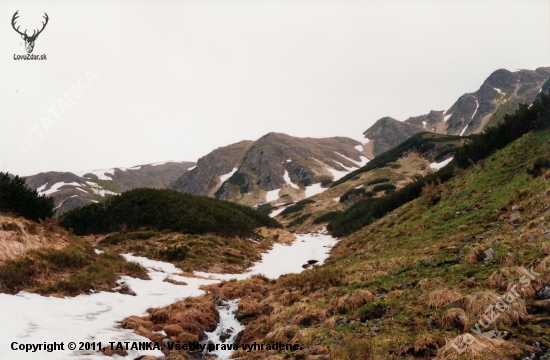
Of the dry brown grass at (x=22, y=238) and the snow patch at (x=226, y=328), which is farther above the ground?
the dry brown grass at (x=22, y=238)

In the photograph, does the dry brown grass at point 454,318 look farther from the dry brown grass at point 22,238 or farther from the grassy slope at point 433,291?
the dry brown grass at point 22,238

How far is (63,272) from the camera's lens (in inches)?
474

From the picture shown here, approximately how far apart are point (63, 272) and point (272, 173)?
140855mm

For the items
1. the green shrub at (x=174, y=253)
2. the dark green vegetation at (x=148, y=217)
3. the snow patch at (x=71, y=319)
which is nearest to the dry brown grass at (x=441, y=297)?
the snow patch at (x=71, y=319)

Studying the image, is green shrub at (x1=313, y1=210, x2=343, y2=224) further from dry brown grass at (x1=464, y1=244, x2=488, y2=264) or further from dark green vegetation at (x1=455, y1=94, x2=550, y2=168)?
dry brown grass at (x1=464, y1=244, x2=488, y2=264)

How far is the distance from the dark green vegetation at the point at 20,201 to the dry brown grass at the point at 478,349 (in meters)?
19.7

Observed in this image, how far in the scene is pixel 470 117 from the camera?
633 ft

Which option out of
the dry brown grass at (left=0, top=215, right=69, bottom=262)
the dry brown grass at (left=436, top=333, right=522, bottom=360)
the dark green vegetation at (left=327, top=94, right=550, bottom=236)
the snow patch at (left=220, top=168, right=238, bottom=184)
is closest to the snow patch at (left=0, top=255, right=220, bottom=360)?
the dry brown grass at (left=0, top=215, right=69, bottom=262)

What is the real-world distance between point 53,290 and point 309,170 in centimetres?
14316

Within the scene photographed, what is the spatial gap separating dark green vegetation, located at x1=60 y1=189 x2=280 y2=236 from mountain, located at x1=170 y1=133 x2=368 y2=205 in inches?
3592

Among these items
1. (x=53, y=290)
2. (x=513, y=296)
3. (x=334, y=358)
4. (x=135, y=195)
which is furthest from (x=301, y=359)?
(x=135, y=195)

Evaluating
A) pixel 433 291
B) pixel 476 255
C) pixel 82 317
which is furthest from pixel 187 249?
pixel 476 255

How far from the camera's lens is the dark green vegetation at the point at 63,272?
995 centimetres

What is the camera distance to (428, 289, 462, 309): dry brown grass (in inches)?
282
